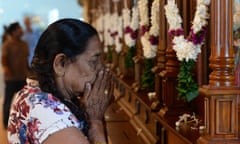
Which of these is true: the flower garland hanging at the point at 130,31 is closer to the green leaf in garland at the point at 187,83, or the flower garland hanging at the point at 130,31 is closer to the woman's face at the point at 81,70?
the green leaf in garland at the point at 187,83

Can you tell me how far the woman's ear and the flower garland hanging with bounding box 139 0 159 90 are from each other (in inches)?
104

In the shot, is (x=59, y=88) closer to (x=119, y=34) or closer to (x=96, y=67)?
(x=96, y=67)

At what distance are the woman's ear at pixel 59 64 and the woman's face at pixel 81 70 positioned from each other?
13 mm

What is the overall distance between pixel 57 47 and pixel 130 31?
13.3 ft

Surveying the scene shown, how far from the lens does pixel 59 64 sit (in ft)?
5.01

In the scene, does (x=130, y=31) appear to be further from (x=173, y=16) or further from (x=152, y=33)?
Result: (x=173, y=16)

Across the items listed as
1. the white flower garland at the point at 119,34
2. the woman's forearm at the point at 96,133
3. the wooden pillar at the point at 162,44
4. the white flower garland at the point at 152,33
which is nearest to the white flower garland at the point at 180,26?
the wooden pillar at the point at 162,44

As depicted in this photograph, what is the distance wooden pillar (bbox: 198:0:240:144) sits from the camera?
7.83 feet

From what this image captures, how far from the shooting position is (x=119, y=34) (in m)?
6.78

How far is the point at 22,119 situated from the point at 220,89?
1.19 meters

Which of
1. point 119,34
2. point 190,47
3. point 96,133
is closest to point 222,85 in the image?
point 190,47

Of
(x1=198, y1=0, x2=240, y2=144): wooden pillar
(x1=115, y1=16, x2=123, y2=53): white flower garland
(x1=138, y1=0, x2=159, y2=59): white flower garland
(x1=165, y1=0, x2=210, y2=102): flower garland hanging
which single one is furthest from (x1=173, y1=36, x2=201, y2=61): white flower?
(x1=115, y1=16, x2=123, y2=53): white flower garland

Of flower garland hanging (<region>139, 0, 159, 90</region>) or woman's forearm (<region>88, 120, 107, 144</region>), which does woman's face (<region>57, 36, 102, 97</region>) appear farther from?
flower garland hanging (<region>139, 0, 159, 90</region>)

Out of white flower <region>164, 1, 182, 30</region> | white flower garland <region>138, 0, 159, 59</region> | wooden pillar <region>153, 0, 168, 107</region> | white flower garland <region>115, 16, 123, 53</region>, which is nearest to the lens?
white flower <region>164, 1, 182, 30</region>
